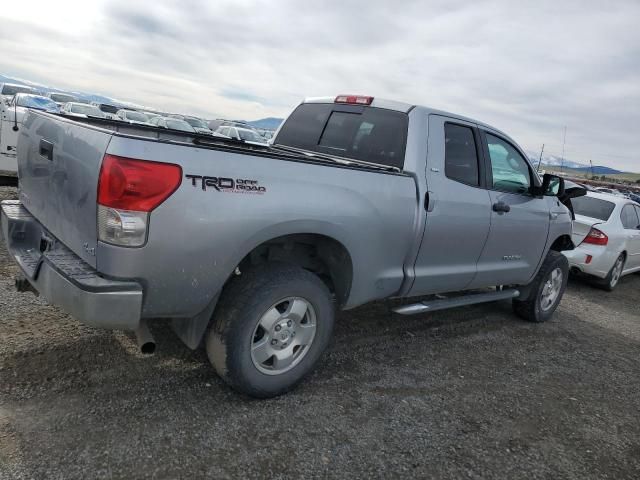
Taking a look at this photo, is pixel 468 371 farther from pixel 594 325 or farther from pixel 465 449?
pixel 594 325

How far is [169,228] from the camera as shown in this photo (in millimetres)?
2504

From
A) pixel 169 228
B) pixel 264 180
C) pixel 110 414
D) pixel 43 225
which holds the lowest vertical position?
pixel 110 414

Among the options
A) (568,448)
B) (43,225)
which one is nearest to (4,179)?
(43,225)

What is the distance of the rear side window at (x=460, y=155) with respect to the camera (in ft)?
13.6

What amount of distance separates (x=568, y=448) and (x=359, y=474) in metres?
1.47

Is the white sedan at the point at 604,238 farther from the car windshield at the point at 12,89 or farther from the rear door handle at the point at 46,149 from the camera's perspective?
the car windshield at the point at 12,89

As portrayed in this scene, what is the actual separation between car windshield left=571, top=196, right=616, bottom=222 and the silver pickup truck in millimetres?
3958

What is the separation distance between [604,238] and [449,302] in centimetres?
465

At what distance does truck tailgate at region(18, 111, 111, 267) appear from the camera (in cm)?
254

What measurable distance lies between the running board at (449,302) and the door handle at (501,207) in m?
0.84

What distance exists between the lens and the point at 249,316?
9.58 ft

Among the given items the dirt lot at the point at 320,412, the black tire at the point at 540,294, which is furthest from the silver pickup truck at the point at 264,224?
the black tire at the point at 540,294

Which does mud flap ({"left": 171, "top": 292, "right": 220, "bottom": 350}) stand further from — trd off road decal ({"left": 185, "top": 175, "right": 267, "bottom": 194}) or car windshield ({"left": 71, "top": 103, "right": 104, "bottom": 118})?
car windshield ({"left": 71, "top": 103, "right": 104, "bottom": 118})

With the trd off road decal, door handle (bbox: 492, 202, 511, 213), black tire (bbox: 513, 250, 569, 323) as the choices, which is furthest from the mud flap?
black tire (bbox: 513, 250, 569, 323)
